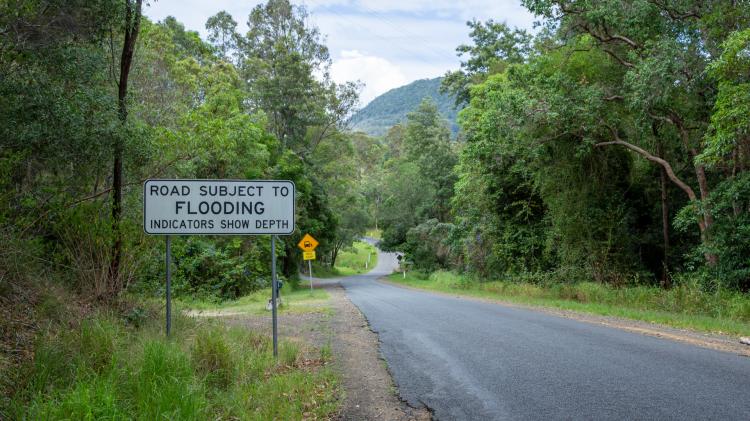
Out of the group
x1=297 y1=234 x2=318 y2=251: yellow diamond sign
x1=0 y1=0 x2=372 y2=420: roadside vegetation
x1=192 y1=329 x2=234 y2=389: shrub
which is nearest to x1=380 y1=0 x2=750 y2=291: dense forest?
x1=297 y1=234 x2=318 y2=251: yellow diamond sign

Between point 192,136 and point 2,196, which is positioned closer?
point 2,196

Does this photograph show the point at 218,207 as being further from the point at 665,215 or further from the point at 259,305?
the point at 665,215

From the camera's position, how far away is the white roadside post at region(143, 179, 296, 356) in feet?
23.9

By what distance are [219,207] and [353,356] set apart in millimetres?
3068

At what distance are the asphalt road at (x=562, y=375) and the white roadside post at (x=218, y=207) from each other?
253cm

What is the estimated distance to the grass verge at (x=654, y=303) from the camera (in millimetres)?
11719

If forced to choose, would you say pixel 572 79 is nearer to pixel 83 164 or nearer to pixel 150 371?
pixel 83 164

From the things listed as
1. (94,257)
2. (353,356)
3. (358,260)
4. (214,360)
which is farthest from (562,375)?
(358,260)

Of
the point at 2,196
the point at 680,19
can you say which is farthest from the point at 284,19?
the point at 2,196

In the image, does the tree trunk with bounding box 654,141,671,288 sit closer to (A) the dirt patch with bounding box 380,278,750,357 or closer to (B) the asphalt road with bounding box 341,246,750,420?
→ (A) the dirt patch with bounding box 380,278,750,357

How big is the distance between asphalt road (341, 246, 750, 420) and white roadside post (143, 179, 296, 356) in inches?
99.5

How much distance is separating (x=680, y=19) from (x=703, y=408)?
45.8 ft

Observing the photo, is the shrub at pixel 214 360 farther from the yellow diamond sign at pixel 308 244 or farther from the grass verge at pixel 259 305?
the yellow diamond sign at pixel 308 244

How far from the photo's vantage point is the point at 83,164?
10484mm
